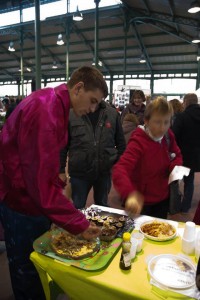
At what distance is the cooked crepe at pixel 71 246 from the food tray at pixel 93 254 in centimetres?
2

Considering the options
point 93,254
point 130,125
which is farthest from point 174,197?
point 130,125

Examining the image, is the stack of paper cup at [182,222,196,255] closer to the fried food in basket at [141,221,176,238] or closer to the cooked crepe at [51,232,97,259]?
the fried food in basket at [141,221,176,238]

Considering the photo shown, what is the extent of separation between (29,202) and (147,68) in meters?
17.8

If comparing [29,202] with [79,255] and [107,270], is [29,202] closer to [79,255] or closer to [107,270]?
[79,255]

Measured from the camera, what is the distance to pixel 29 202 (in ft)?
4.13

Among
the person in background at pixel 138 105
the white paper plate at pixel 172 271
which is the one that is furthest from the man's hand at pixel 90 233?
the person in background at pixel 138 105

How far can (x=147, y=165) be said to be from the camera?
174 centimetres

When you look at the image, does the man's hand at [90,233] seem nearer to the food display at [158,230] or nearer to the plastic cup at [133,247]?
the plastic cup at [133,247]

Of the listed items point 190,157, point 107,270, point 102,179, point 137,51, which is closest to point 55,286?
point 107,270

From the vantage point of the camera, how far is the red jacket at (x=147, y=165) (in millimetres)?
1701

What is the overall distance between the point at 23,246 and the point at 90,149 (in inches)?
41.9

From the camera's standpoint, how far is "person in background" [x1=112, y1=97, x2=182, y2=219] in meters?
1.69

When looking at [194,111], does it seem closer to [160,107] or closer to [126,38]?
[160,107]

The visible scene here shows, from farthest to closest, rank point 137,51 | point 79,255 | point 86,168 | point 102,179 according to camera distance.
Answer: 1. point 137,51
2. point 102,179
3. point 86,168
4. point 79,255
